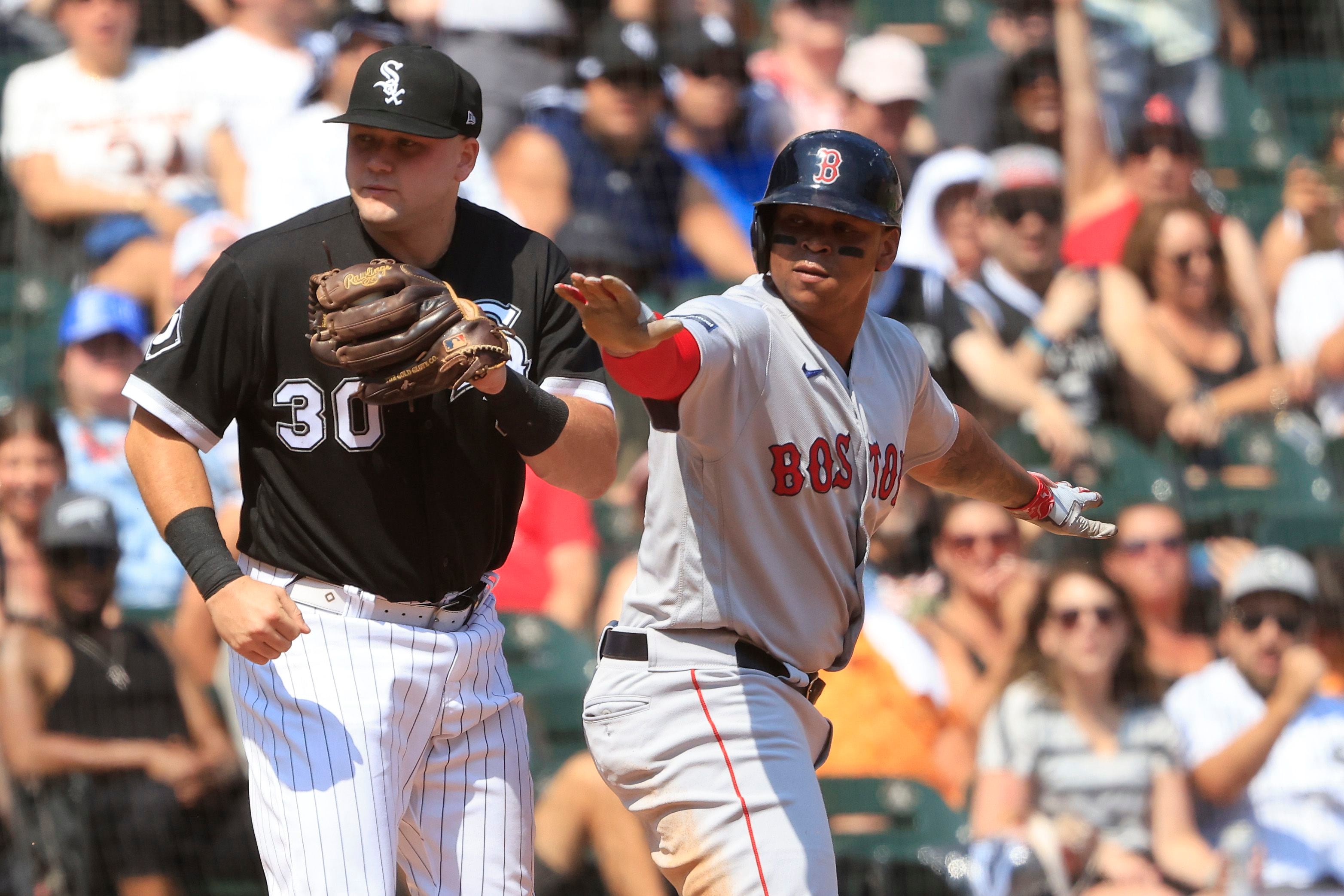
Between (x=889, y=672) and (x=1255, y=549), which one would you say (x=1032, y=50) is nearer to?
(x=1255, y=549)

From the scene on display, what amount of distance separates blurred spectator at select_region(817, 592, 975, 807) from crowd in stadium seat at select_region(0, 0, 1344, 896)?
0.01m

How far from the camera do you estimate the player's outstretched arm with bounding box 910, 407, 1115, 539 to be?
2736 millimetres

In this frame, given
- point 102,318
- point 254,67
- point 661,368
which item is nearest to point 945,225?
point 254,67

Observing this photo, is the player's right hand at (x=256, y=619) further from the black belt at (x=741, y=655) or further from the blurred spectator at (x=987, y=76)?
the blurred spectator at (x=987, y=76)

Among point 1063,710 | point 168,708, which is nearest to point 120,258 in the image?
point 168,708

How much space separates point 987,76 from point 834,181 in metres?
4.19

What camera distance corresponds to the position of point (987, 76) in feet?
20.3

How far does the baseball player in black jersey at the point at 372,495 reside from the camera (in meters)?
2.22

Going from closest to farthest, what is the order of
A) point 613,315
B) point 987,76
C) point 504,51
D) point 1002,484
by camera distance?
point 613,315
point 1002,484
point 504,51
point 987,76

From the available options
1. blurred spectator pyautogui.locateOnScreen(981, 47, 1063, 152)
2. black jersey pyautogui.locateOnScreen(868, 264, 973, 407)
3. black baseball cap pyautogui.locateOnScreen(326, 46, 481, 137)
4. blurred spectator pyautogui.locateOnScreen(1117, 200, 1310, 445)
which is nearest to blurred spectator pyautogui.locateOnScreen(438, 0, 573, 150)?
black jersey pyautogui.locateOnScreen(868, 264, 973, 407)

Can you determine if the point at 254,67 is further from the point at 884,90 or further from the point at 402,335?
the point at 402,335

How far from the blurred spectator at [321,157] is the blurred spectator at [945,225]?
152 cm

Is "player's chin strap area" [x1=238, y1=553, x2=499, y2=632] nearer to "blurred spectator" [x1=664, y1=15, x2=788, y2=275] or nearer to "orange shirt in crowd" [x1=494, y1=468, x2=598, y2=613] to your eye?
"orange shirt in crowd" [x1=494, y1=468, x2=598, y2=613]

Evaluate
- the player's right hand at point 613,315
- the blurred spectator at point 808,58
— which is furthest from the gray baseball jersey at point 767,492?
the blurred spectator at point 808,58
